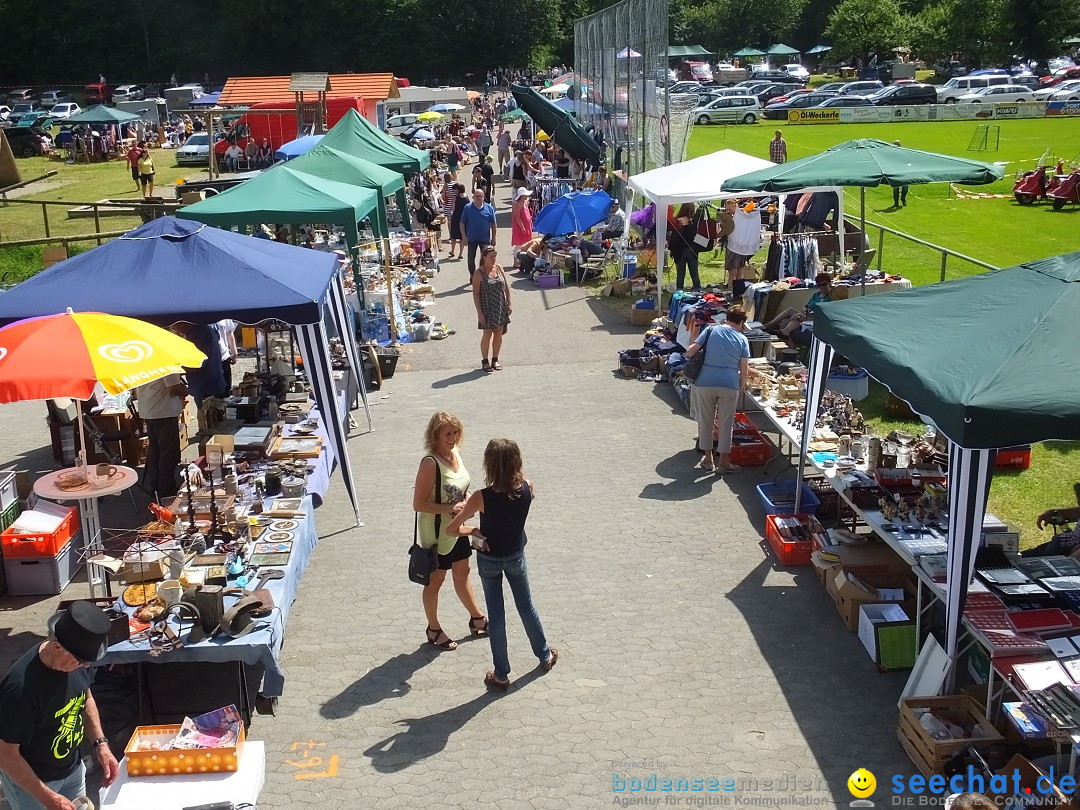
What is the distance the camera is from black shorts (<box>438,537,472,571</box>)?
6.36 m

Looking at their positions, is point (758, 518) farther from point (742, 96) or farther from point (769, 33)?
point (769, 33)

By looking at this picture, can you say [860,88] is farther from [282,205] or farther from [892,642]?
[892,642]

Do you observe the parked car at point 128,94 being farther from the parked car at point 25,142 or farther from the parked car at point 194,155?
the parked car at point 194,155

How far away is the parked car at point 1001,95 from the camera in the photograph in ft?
153

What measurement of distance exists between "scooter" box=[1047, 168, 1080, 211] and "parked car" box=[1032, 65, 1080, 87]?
3227 centimetres

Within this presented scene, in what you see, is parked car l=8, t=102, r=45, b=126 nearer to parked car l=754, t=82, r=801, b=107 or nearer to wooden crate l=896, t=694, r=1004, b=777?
parked car l=754, t=82, r=801, b=107

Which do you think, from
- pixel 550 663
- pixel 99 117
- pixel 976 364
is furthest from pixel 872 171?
pixel 99 117

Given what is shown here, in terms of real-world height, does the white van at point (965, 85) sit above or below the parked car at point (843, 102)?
above

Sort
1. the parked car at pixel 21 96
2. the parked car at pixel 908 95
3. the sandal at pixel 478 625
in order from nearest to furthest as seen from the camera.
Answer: the sandal at pixel 478 625 → the parked car at pixel 908 95 → the parked car at pixel 21 96

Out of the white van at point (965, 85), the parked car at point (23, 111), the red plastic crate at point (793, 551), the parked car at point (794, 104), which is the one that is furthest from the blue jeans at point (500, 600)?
the parked car at point (23, 111)

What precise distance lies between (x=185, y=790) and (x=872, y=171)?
410 inches

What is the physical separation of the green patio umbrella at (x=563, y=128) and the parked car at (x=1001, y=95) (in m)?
29.5

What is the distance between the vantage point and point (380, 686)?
618 cm

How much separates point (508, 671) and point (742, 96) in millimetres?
45705
